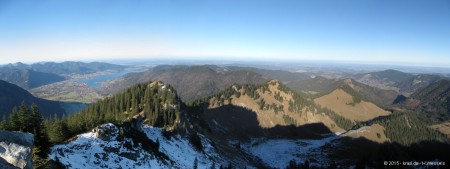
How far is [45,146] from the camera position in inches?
1863

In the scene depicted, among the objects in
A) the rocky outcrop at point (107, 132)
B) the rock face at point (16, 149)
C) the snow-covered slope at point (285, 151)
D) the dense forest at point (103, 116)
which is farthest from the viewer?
the snow-covered slope at point (285, 151)

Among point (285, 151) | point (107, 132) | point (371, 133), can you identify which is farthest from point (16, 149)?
point (371, 133)

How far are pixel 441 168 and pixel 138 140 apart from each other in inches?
4702

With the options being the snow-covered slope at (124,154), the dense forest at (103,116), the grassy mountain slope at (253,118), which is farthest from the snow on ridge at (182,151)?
the grassy mountain slope at (253,118)

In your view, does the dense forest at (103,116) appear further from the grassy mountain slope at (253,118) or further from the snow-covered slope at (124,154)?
the grassy mountain slope at (253,118)

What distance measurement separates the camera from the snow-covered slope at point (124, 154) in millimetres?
47750

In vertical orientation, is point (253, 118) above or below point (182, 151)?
below

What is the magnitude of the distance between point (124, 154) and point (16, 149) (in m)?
33.8

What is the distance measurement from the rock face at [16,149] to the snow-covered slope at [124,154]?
16499 millimetres

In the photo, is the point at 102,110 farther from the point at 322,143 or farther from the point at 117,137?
the point at 322,143

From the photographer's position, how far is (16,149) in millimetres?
26219

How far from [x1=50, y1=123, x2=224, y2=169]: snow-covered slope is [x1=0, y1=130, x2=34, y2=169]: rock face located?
54.1 feet

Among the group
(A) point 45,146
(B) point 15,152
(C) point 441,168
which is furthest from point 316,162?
(B) point 15,152

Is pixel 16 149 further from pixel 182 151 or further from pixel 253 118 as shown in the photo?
pixel 253 118
